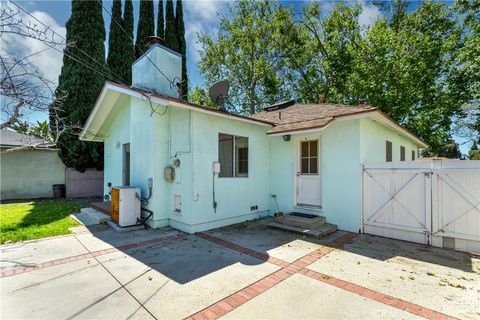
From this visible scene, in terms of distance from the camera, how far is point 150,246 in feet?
18.3

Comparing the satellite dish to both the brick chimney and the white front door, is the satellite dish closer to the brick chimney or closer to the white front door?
the brick chimney

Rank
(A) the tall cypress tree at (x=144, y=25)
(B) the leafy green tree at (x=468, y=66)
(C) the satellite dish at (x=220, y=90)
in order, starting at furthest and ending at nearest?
(A) the tall cypress tree at (x=144, y=25) → (B) the leafy green tree at (x=468, y=66) → (C) the satellite dish at (x=220, y=90)

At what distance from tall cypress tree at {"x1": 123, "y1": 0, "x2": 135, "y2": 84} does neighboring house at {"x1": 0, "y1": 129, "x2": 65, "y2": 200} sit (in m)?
7.77

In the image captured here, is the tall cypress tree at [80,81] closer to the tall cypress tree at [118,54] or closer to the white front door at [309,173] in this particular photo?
the tall cypress tree at [118,54]

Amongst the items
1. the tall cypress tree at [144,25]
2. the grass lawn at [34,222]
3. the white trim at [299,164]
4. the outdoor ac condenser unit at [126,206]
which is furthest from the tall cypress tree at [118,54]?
the white trim at [299,164]

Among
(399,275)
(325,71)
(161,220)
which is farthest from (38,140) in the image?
(325,71)

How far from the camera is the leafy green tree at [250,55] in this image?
2067cm

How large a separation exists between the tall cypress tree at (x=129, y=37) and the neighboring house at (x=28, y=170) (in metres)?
7.77

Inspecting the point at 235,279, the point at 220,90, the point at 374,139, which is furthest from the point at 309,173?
the point at 235,279

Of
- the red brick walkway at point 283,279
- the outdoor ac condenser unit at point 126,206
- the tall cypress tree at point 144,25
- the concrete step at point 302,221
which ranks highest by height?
the tall cypress tree at point 144,25

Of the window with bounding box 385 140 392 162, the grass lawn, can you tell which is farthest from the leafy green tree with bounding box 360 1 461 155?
the grass lawn

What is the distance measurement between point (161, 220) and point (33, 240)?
311 cm

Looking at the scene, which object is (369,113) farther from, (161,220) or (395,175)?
(161,220)

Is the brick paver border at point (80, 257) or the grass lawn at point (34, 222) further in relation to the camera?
the grass lawn at point (34, 222)
